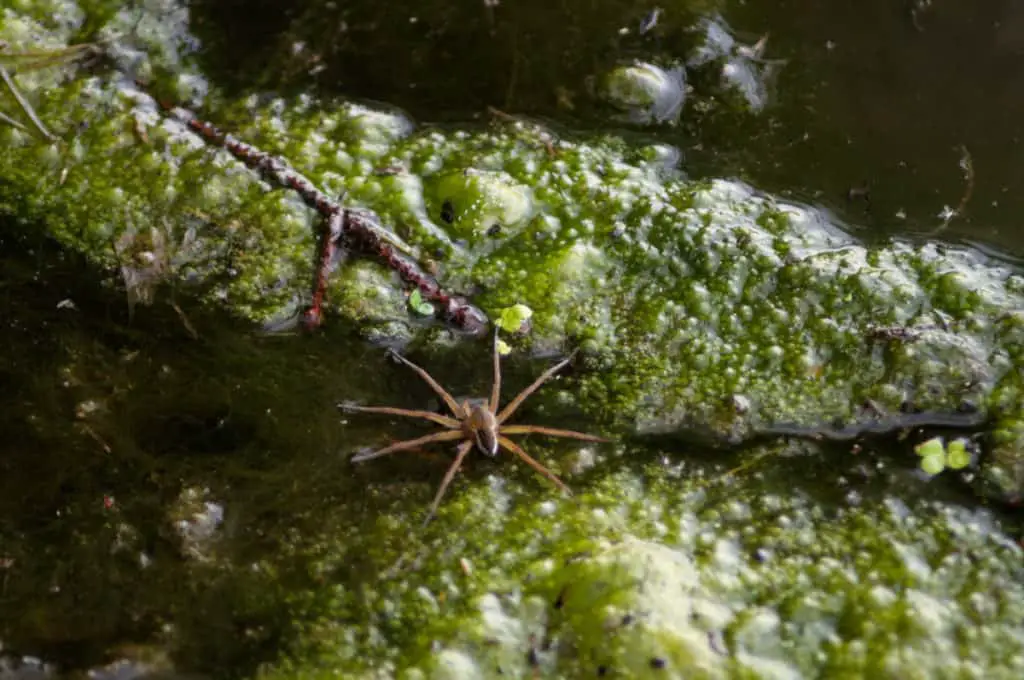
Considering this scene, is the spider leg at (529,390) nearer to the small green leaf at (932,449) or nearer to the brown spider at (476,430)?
the brown spider at (476,430)

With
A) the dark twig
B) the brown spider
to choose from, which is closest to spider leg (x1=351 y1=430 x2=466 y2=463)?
the brown spider

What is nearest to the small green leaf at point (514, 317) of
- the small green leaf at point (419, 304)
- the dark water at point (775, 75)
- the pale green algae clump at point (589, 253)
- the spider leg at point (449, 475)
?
the pale green algae clump at point (589, 253)

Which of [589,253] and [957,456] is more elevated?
[589,253]

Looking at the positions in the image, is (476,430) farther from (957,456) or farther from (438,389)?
(957,456)

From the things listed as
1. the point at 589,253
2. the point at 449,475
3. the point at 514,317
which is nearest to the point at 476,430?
the point at 449,475

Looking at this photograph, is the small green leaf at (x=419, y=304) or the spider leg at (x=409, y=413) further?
the small green leaf at (x=419, y=304)

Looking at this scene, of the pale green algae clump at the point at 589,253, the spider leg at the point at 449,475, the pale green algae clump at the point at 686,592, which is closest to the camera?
the pale green algae clump at the point at 686,592

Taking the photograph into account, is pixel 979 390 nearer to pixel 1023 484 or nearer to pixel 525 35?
pixel 1023 484
